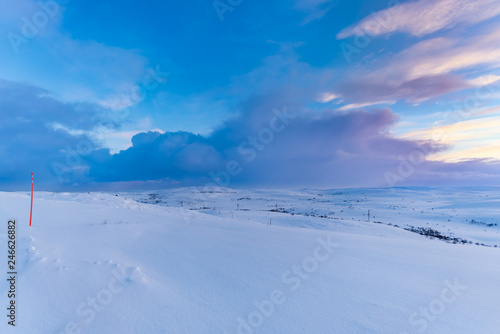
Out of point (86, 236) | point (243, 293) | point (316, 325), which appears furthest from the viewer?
point (86, 236)

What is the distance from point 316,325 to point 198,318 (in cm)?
154

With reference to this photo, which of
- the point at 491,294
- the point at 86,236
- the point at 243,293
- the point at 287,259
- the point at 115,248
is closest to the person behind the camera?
the point at 243,293

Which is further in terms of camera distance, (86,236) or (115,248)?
(86,236)

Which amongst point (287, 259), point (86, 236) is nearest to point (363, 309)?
point (287, 259)

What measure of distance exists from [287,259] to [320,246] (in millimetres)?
1869

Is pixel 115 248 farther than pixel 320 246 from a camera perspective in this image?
No

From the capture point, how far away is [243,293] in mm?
4164

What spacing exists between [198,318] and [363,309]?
2.32m

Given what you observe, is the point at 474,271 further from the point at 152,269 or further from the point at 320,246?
the point at 152,269

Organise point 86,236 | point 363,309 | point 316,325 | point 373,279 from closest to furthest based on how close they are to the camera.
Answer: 1. point 316,325
2. point 363,309
3. point 373,279
4. point 86,236

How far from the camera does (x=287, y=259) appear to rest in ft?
19.3

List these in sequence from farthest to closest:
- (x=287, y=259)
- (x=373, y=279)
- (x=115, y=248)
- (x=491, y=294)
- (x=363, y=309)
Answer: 1. (x=115, y=248)
2. (x=287, y=259)
3. (x=373, y=279)
4. (x=491, y=294)
5. (x=363, y=309)

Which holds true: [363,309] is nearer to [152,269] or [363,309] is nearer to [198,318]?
[198,318]

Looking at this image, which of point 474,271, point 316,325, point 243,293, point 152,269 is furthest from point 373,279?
point 152,269
